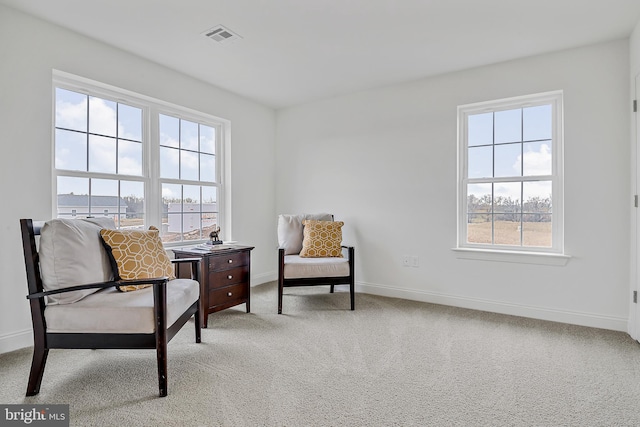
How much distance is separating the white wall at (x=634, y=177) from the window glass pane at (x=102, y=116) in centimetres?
433

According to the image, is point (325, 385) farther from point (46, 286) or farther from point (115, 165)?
point (115, 165)

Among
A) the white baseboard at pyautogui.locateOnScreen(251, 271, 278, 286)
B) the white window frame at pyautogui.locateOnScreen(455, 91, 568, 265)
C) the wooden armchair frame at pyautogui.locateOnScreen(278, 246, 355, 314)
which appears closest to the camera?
the white window frame at pyautogui.locateOnScreen(455, 91, 568, 265)

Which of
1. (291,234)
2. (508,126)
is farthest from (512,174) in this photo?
(291,234)

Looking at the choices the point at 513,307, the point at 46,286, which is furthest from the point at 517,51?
the point at 46,286

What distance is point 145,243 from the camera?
221cm

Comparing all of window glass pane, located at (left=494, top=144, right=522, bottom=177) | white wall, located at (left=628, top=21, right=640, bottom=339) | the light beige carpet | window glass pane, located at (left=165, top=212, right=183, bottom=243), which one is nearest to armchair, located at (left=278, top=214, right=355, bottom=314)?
the light beige carpet

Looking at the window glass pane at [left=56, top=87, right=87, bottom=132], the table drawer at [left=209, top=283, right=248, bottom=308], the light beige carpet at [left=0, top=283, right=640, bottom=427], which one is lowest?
the light beige carpet at [left=0, top=283, right=640, bottom=427]

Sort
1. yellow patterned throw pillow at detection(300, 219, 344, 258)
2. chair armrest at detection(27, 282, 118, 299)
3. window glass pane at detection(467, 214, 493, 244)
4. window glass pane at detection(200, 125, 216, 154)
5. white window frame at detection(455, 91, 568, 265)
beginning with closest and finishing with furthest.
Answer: chair armrest at detection(27, 282, 118, 299)
white window frame at detection(455, 91, 568, 265)
window glass pane at detection(467, 214, 493, 244)
yellow patterned throw pillow at detection(300, 219, 344, 258)
window glass pane at detection(200, 125, 216, 154)

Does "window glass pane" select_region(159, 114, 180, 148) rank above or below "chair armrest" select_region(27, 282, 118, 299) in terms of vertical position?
above

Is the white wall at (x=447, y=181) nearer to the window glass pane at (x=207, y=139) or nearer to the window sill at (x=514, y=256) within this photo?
the window sill at (x=514, y=256)

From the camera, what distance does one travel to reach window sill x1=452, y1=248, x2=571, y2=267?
3020mm

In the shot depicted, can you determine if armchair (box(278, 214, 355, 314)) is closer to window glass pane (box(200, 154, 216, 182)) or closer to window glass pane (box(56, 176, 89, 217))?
window glass pane (box(200, 154, 216, 182))

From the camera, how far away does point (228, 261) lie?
3.15 m

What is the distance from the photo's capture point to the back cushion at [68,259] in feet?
6.09
